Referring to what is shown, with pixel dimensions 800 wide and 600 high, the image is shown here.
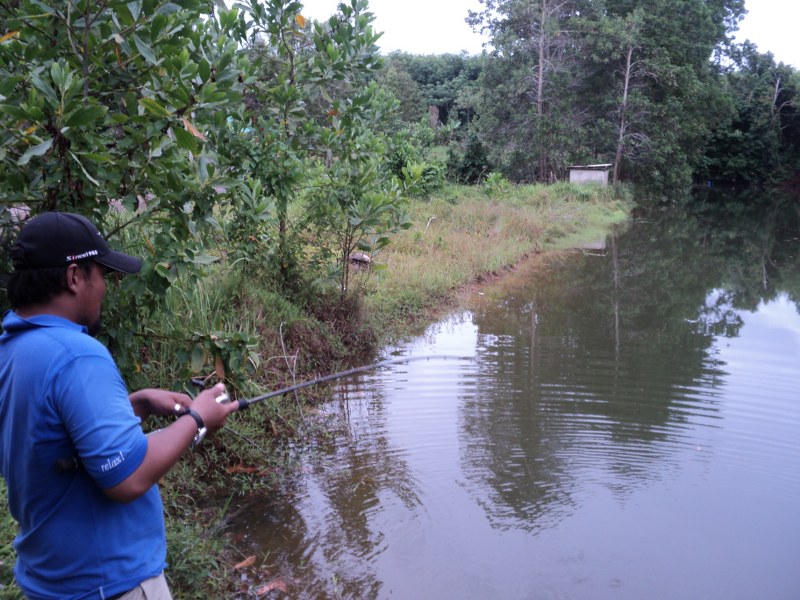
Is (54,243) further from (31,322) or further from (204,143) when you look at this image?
(204,143)

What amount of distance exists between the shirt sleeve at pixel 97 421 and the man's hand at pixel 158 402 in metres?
0.46

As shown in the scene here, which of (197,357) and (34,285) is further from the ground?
(34,285)

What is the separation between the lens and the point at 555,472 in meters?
5.55

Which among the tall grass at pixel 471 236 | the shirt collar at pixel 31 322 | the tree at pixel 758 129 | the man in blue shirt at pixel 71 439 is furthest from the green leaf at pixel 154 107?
the tree at pixel 758 129

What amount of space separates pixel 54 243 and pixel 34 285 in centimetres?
12

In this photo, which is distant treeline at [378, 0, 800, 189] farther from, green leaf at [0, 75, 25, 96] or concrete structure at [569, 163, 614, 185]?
green leaf at [0, 75, 25, 96]

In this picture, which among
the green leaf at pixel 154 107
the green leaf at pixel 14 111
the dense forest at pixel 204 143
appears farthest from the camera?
the dense forest at pixel 204 143

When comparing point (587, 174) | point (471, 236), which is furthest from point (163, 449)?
point (587, 174)

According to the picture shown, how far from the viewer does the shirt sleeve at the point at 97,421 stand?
1.67 metres

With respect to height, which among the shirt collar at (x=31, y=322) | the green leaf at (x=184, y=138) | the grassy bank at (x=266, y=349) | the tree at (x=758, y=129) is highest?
the tree at (x=758, y=129)

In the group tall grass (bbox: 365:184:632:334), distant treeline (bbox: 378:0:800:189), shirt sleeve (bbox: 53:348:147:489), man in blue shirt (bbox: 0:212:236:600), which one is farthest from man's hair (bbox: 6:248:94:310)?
distant treeline (bbox: 378:0:800:189)

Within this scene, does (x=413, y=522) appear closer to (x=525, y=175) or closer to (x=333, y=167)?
(x=333, y=167)

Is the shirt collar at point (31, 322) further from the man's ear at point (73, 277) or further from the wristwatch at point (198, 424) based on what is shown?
the wristwatch at point (198, 424)

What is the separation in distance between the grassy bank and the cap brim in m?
1.67
